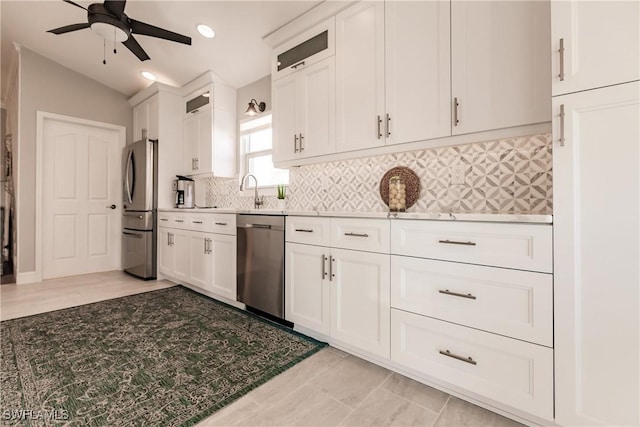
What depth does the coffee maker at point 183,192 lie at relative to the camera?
12.9 feet

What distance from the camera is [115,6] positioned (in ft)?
7.32

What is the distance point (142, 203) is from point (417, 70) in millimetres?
3680

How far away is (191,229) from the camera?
127 inches

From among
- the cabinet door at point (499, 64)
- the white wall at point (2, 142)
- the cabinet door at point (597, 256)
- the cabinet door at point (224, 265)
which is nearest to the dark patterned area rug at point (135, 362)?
the cabinet door at point (224, 265)

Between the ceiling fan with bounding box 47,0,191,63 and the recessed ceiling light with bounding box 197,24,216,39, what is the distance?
42cm

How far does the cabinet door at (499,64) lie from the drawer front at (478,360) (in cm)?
109

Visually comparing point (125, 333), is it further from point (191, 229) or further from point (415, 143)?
point (415, 143)

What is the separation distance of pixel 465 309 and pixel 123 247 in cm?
466

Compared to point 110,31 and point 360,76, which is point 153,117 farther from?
point 360,76


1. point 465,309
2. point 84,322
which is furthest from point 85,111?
point 465,309

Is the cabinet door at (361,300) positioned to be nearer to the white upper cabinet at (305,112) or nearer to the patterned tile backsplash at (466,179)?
the patterned tile backsplash at (466,179)

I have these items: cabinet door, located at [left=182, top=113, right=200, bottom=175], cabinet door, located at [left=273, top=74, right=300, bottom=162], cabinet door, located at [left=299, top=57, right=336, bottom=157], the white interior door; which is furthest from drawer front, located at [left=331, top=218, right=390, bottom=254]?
the white interior door

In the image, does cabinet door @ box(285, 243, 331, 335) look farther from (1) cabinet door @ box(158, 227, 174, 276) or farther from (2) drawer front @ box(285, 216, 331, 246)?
(1) cabinet door @ box(158, 227, 174, 276)

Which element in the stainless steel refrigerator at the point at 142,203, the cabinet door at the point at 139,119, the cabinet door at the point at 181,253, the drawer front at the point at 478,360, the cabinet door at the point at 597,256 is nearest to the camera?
the cabinet door at the point at 597,256
